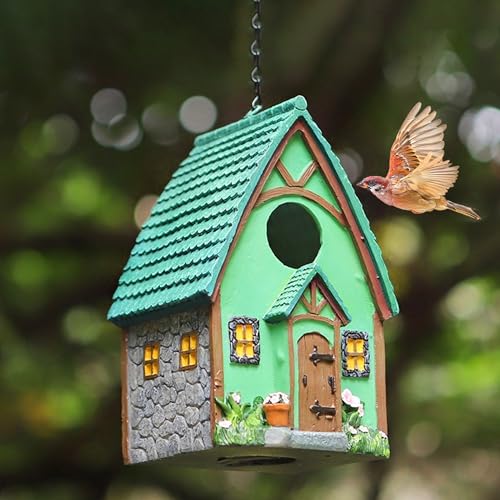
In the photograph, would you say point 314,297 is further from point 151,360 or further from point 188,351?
point 151,360

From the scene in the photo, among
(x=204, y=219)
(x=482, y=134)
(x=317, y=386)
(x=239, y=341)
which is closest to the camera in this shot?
(x=239, y=341)

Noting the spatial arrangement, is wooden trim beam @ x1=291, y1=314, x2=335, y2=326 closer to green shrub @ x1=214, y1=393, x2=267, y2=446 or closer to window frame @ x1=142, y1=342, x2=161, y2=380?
green shrub @ x1=214, y1=393, x2=267, y2=446

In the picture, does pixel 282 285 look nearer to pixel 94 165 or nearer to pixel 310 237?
pixel 310 237

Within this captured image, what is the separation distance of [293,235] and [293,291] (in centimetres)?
62

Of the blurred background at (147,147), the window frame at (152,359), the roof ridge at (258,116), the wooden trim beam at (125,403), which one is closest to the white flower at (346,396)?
the window frame at (152,359)

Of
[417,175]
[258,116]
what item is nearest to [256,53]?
[258,116]

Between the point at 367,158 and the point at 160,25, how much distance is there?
1486 millimetres

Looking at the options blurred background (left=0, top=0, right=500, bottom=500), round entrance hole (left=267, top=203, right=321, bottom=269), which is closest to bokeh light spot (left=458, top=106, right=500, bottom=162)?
blurred background (left=0, top=0, right=500, bottom=500)

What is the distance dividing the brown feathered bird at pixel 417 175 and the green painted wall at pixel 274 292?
0.77 ft

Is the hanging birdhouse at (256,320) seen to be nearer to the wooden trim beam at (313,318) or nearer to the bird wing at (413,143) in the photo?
the wooden trim beam at (313,318)

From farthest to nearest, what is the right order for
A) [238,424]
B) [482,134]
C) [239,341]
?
[482,134] → [239,341] → [238,424]

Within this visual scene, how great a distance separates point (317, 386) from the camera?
3.81 metres

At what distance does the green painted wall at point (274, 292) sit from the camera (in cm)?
371

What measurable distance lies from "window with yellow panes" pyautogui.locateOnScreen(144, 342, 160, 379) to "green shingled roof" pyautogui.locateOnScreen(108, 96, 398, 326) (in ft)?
0.32
